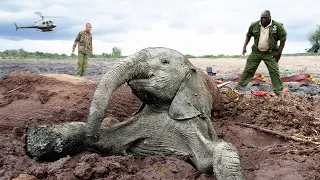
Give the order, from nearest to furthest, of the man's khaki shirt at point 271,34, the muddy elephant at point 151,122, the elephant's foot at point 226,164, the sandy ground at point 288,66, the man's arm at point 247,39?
the elephant's foot at point 226,164 → the muddy elephant at point 151,122 → the man's khaki shirt at point 271,34 → the man's arm at point 247,39 → the sandy ground at point 288,66

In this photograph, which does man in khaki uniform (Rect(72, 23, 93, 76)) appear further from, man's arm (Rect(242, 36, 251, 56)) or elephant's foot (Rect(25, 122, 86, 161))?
elephant's foot (Rect(25, 122, 86, 161))

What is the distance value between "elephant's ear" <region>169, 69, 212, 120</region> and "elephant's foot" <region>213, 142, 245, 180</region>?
62cm

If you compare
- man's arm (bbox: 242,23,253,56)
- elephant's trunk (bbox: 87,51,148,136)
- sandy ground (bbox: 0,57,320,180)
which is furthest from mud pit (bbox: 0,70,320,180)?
man's arm (bbox: 242,23,253,56)

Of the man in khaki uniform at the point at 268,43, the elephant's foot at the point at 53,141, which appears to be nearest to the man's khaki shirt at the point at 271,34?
the man in khaki uniform at the point at 268,43

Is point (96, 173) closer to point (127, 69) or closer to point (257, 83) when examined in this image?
point (127, 69)

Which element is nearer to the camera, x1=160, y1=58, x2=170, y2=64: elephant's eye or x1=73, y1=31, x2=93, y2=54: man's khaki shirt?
x1=160, y1=58, x2=170, y2=64: elephant's eye

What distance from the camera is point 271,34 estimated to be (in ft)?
35.2

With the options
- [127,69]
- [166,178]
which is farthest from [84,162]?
[127,69]

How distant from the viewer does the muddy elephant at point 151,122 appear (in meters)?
3.98

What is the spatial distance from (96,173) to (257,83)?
11.1m

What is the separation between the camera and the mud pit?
3.64 m

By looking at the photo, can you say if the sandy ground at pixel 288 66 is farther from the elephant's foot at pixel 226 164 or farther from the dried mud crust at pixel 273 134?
the elephant's foot at pixel 226 164

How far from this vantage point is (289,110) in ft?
18.5

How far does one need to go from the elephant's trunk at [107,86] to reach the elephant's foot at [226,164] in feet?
2.99
